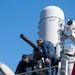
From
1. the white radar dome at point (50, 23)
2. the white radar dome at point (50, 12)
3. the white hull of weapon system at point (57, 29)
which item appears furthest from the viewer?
the white radar dome at point (50, 12)

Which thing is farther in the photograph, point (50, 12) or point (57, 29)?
point (50, 12)

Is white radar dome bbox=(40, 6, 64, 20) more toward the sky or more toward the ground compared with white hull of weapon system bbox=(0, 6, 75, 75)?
more toward the sky

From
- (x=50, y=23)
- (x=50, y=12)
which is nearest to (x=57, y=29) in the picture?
(x=50, y=23)

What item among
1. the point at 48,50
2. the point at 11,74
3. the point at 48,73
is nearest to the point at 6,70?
the point at 11,74

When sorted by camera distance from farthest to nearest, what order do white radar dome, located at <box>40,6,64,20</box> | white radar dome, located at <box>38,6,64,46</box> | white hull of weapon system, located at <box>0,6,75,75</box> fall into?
white radar dome, located at <box>40,6,64,20</box> < white radar dome, located at <box>38,6,64,46</box> < white hull of weapon system, located at <box>0,6,75,75</box>

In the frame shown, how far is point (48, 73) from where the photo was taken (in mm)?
12695

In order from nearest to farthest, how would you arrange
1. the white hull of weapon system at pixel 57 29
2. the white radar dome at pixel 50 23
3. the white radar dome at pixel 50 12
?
the white hull of weapon system at pixel 57 29 < the white radar dome at pixel 50 23 < the white radar dome at pixel 50 12

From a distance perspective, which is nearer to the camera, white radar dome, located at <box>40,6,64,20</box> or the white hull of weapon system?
the white hull of weapon system

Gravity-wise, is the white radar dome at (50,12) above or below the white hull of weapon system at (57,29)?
above

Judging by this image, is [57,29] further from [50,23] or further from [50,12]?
[50,12]

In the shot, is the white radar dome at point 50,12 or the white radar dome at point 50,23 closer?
the white radar dome at point 50,23

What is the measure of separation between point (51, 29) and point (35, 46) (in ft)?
11.5

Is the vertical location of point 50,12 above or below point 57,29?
above

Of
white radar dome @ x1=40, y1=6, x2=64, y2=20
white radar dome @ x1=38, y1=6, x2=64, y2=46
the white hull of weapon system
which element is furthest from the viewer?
white radar dome @ x1=40, y1=6, x2=64, y2=20
